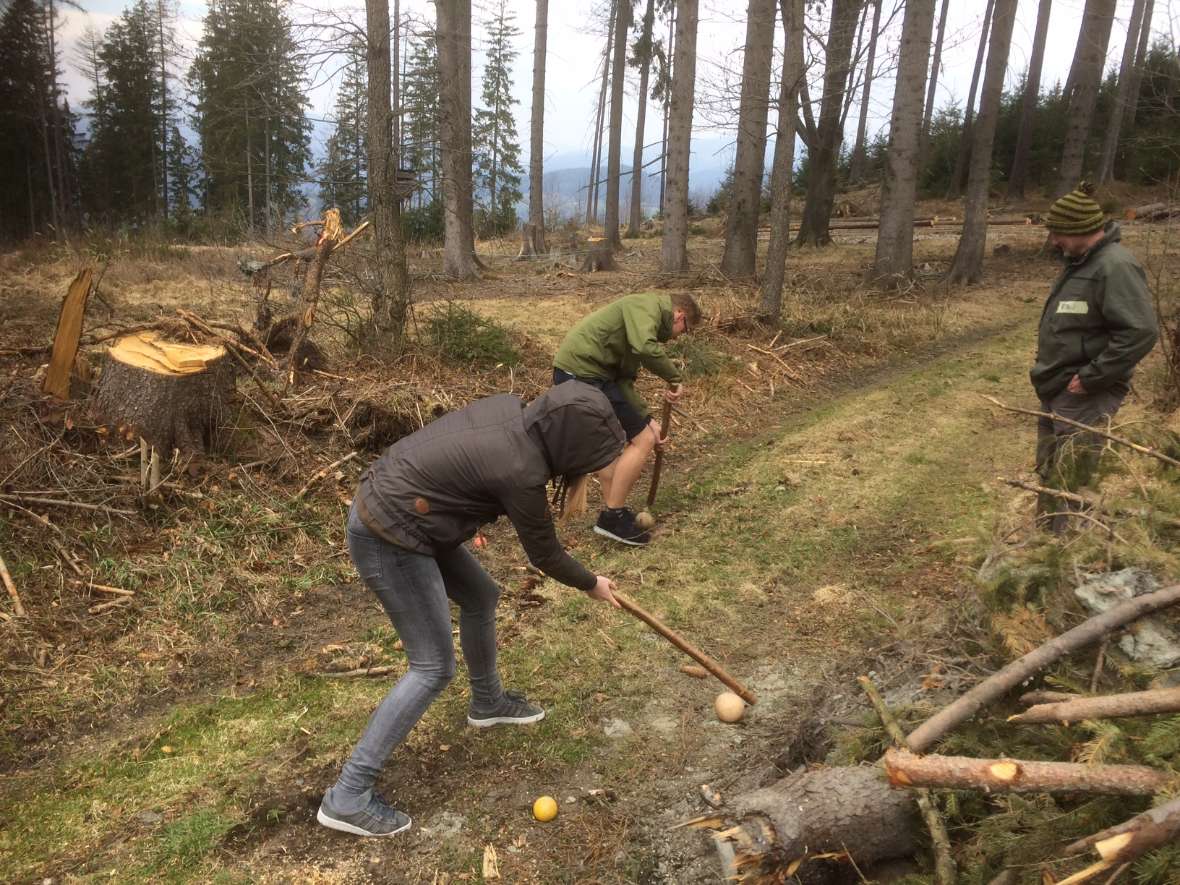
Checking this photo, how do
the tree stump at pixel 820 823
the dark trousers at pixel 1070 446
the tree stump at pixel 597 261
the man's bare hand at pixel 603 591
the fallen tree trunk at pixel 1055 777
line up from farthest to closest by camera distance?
the tree stump at pixel 597 261
the dark trousers at pixel 1070 446
the man's bare hand at pixel 603 591
the tree stump at pixel 820 823
the fallen tree trunk at pixel 1055 777

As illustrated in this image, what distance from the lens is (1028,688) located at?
276 centimetres

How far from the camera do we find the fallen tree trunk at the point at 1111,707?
2.18m

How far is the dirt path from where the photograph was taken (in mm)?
3031

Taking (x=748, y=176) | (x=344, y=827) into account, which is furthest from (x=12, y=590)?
(x=748, y=176)

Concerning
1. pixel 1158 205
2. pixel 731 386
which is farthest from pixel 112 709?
pixel 1158 205

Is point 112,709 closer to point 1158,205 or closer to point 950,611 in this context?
point 950,611

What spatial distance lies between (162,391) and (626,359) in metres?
3.13

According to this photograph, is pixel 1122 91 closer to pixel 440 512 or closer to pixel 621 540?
pixel 621 540

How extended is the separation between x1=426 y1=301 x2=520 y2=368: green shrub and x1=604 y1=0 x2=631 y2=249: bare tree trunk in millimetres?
11647

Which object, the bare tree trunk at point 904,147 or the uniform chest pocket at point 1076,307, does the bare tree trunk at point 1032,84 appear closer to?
the bare tree trunk at point 904,147

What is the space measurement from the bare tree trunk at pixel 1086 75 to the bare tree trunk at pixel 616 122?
10271 mm

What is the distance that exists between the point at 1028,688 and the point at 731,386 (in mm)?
6554

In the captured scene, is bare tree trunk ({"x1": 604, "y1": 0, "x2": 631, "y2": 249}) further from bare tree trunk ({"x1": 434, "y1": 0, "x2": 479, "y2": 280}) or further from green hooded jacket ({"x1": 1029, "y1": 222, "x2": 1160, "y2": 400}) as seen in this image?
green hooded jacket ({"x1": 1029, "y1": 222, "x2": 1160, "y2": 400})

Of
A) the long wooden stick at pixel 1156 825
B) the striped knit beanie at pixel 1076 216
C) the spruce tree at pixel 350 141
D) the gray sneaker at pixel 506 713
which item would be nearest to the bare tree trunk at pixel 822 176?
the spruce tree at pixel 350 141
